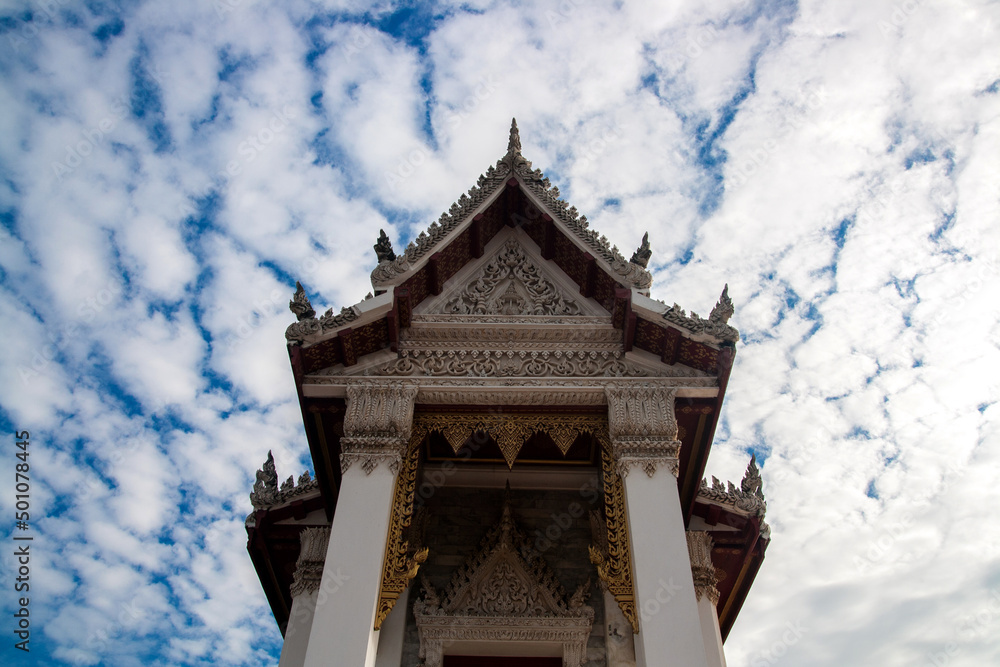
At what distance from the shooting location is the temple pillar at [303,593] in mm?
8523

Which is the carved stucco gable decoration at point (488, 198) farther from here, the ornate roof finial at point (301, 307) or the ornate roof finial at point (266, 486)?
the ornate roof finial at point (266, 486)

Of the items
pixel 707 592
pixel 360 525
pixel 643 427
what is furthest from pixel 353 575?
pixel 707 592

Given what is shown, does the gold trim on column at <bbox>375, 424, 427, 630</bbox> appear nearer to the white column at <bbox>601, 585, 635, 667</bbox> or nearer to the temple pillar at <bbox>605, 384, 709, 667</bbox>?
the temple pillar at <bbox>605, 384, 709, 667</bbox>

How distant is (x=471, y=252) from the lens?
31.7 feet

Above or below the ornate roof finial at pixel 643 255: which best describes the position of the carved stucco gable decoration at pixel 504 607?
below

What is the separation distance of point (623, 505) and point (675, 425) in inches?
41.2

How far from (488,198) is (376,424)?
11.8ft

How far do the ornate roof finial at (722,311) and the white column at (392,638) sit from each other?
466cm

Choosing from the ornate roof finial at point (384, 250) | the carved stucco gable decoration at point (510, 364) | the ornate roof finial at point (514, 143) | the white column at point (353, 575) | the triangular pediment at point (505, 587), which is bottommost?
the white column at point (353, 575)

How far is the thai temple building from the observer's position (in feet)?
22.5

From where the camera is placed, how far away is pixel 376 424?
7.55 metres

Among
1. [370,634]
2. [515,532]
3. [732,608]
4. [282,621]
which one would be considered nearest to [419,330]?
[515,532]

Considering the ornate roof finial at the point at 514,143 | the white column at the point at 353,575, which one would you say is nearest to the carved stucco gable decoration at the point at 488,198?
the ornate roof finial at the point at 514,143

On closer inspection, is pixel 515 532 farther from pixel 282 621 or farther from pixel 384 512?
pixel 282 621
